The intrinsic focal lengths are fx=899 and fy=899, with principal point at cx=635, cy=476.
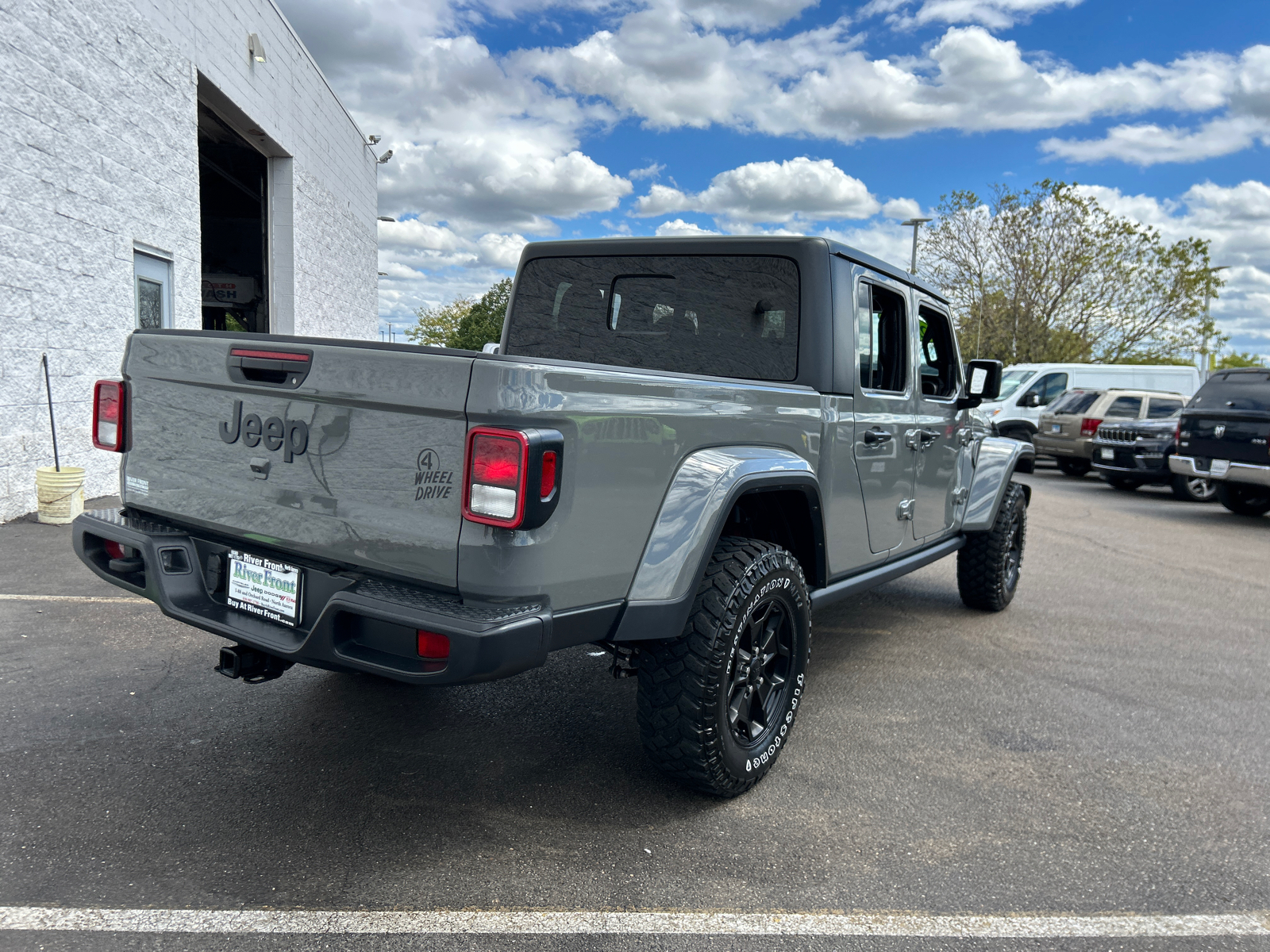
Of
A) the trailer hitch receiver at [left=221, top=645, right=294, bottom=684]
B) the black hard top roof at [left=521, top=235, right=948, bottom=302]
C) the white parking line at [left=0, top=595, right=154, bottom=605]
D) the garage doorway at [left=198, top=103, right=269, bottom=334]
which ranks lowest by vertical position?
the white parking line at [left=0, top=595, right=154, bottom=605]

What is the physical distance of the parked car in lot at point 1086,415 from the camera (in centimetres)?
1510

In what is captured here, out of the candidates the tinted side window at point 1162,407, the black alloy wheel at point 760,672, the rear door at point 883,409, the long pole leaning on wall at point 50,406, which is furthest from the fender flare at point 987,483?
the tinted side window at point 1162,407

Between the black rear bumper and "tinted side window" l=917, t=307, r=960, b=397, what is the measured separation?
9.28 feet

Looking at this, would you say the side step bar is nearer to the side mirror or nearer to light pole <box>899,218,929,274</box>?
the side mirror

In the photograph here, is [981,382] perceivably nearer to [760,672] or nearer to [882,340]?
[882,340]

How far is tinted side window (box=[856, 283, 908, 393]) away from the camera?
395cm

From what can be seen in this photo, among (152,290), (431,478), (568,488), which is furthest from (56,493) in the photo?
(568,488)

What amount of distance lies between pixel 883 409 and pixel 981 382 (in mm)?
1263

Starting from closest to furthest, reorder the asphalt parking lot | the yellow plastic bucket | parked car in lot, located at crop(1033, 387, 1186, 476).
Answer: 1. the asphalt parking lot
2. the yellow plastic bucket
3. parked car in lot, located at crop(1033, 387, 1186, 476)

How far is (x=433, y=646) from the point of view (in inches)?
91.4

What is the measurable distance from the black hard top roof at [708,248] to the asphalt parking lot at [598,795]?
78.8 inches

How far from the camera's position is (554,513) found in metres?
2.31

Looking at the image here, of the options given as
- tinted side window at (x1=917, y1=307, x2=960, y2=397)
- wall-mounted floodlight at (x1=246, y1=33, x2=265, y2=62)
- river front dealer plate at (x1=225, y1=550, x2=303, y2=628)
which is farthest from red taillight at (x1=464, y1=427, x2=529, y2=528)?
wall-mounted floodlight at (x1=246, y1=33, x2=265, y2=62)

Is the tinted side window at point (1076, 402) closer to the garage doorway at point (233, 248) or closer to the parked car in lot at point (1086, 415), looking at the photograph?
the parked car in lot at point (1086, 415)
